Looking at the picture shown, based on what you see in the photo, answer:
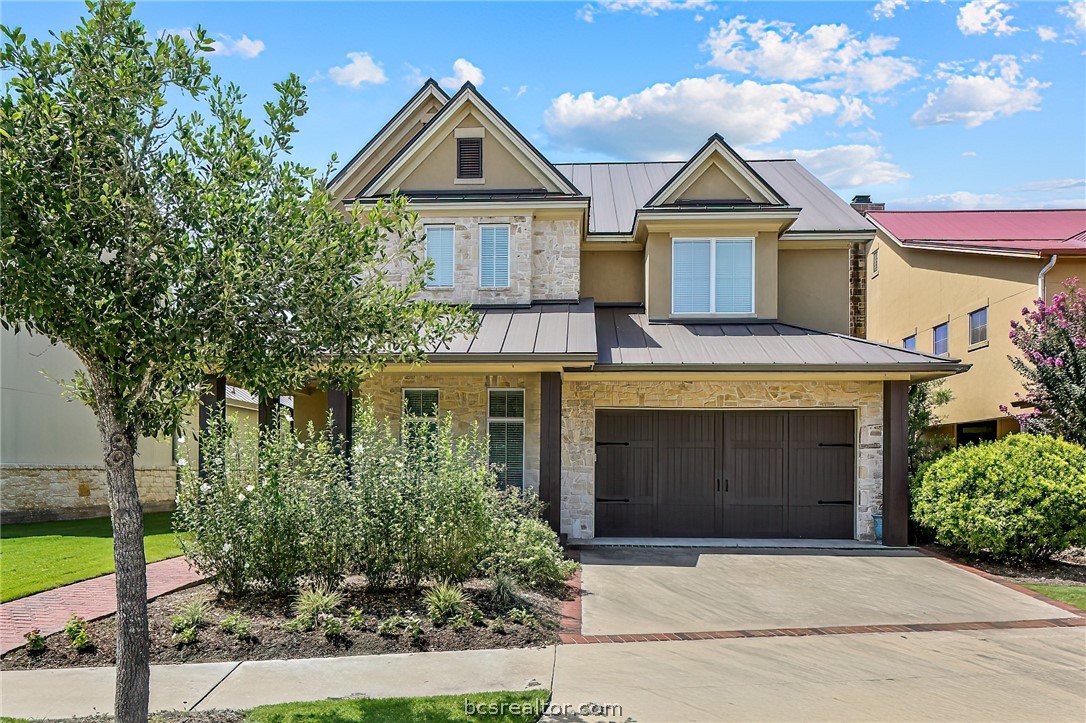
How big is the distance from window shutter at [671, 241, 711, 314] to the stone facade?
1.94m

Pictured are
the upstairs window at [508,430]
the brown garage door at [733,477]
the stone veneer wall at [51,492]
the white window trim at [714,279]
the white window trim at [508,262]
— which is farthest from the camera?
the stone veneer wall at [51,492]

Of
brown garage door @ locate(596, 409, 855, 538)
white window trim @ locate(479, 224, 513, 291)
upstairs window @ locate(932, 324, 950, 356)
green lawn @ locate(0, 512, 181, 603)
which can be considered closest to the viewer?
green lawn @ locate(0, 512, 181, 603)

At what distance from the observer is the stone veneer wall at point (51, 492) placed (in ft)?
53.9

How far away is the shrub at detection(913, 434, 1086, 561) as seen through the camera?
11180 mm

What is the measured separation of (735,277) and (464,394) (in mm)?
5748

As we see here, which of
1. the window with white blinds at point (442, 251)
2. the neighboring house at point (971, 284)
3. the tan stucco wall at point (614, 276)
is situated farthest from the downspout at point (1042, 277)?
the window with white blinds at point (442, 251)

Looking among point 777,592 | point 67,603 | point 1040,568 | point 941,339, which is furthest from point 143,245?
point 941,339

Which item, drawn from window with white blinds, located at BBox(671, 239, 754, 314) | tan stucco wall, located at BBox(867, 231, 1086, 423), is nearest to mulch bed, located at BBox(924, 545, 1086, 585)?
tan stucco wall, located at BBox(867, 231, 1086, 423)

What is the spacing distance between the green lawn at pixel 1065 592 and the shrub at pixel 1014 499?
2.95 ft

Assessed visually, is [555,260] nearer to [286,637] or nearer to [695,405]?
[695,405]

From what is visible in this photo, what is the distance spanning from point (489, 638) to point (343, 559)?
2.16m

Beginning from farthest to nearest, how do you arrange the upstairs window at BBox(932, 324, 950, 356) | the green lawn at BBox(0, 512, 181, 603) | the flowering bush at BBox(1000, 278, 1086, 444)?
the upstairs window at BBox(932, 324, 950, 356) < the flowering bush at BBox(1000, 278, 1086, 444) < the green lawn at BBox(0, 512, 181, 603)

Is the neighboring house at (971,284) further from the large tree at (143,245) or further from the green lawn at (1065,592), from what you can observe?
the large tree at (143,245)

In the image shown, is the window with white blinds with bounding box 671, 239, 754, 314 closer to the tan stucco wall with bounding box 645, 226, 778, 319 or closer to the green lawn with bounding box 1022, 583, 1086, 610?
the tan stucco wall with bounding box 645, 226, 778, 319
